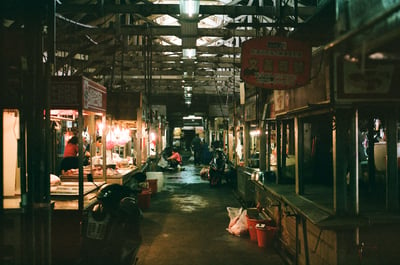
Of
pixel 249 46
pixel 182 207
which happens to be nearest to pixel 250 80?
pixel 249 46

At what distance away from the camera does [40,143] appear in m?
4.63

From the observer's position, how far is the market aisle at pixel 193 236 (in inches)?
323

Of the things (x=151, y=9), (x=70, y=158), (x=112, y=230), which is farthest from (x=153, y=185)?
(x=112, y=230)

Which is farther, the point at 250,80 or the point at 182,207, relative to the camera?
the point at 182,207

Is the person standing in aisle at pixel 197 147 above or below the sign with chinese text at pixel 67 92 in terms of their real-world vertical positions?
below

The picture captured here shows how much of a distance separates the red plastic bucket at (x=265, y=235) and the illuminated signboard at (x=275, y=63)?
3838 millimetres

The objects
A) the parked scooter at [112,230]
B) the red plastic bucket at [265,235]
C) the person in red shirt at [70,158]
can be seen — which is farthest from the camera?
the person in red shirt at [70,158]

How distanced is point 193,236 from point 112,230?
12.1ft

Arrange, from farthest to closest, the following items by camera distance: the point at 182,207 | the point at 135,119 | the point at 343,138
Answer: the point at 135,119
the point at 182,207
the point at 343,138

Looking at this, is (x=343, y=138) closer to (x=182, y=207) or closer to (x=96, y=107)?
(x=96, y=107)

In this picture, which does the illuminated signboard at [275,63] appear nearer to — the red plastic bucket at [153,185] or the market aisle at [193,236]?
the market aisle at [193,236]

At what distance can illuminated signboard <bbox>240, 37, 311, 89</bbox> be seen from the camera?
6.96m

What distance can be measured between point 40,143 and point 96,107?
421 cm

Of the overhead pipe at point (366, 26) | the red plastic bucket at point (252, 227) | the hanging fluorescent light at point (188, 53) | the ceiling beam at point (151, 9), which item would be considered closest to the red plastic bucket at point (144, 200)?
the red plastic bucket at point (252, 227)
